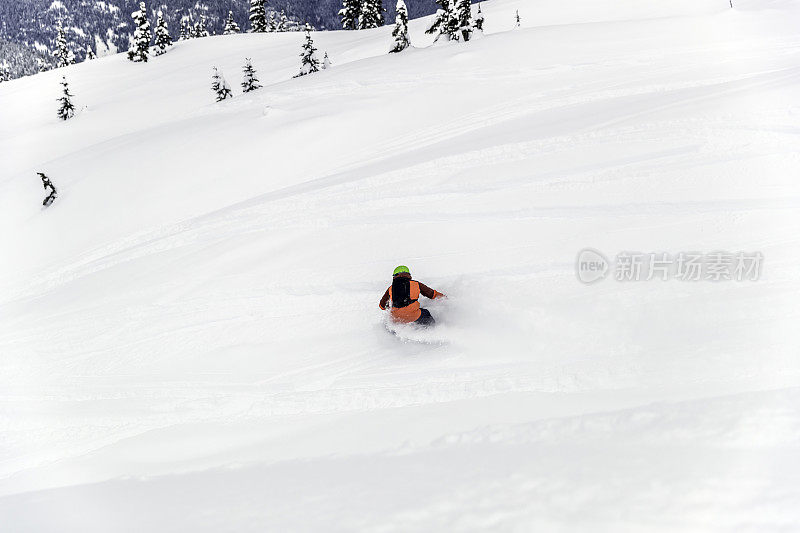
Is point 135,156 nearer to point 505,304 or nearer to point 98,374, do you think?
point 98,374

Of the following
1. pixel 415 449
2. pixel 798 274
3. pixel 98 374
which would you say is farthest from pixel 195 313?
pixel 798 274

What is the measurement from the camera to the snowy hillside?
330cm

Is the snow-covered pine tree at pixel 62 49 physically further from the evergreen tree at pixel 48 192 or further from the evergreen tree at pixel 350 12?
the evergreen tree at pixel 48 192

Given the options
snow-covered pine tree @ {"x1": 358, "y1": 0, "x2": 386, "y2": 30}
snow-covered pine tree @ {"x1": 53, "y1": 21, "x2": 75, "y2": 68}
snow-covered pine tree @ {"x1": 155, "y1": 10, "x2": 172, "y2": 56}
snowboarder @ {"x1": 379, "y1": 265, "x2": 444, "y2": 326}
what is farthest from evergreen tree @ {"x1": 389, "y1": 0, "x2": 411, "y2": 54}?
snow-covered pine tree @ {"x1": 53, "y1": 21, "x2": 75, "y2": 68}

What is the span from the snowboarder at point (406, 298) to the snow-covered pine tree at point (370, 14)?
1542 inches

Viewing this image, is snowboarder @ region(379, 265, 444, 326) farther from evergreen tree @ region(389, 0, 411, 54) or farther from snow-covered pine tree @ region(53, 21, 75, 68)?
snow-covered pine tree @ region(53, 21, 75, 68)

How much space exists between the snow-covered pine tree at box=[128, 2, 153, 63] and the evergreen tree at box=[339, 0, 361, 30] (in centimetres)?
1621

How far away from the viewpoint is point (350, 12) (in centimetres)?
3859

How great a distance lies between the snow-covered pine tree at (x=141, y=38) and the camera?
3388cm

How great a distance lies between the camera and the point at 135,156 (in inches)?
465

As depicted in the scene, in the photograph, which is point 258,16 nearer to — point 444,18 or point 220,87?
point 220,87

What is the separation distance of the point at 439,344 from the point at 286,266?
3058 mm

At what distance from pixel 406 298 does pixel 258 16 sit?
44355 millimetres

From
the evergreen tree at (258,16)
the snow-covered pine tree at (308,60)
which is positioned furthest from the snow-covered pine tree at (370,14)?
the snow-covered pine tree at (308,60)
